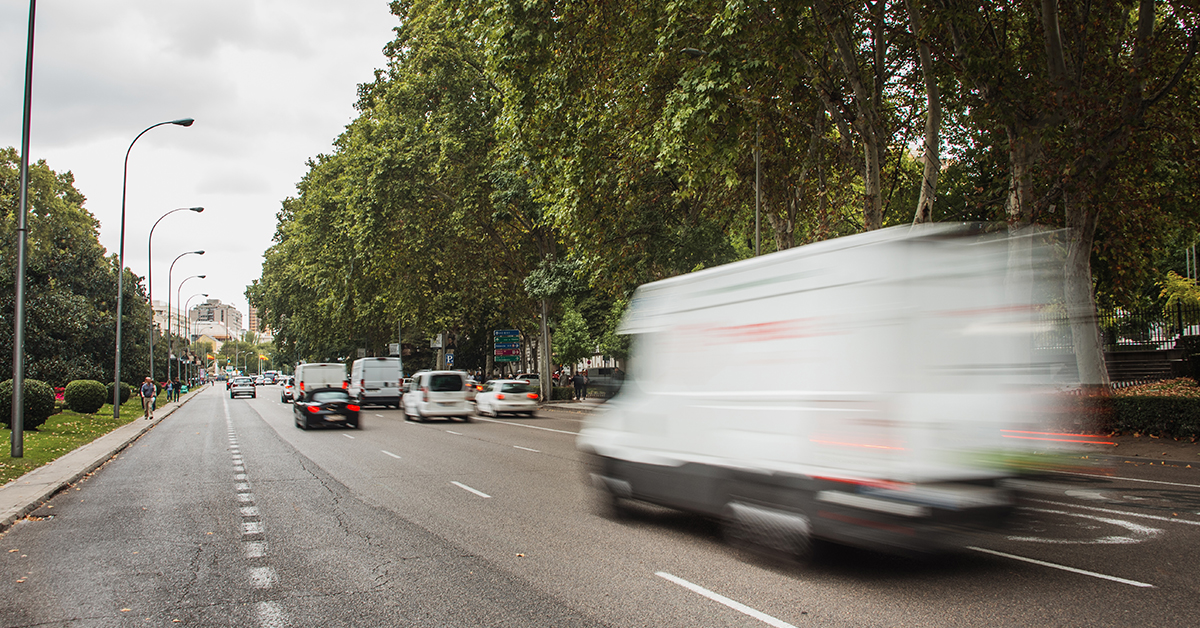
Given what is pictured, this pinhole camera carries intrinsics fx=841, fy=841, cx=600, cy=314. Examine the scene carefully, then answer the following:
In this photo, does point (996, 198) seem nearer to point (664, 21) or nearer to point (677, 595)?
point (664, 21)

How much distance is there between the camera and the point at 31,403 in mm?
22594

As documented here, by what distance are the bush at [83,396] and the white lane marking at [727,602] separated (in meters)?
33.0

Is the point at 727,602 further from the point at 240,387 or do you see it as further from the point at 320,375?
the point at 240,387

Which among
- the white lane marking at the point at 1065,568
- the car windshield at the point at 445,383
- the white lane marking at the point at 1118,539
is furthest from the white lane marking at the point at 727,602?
the car windshield at the point at 445,383

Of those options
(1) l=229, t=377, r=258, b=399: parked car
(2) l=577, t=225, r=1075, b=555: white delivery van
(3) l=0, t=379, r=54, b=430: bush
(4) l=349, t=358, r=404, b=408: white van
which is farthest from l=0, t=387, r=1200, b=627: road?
(1) l=229, t=377, r=258, b=399: parked car

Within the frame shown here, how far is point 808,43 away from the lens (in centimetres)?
1955

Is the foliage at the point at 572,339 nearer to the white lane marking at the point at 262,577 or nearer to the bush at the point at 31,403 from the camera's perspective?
the bush at the point at 31,403

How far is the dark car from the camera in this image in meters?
24.4

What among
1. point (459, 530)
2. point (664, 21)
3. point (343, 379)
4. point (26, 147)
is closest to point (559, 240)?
point (343, 379)

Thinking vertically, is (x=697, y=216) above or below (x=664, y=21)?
below

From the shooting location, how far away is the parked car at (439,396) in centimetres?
2812

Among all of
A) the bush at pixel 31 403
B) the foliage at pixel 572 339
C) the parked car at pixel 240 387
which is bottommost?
the parked car at pixel 240 387

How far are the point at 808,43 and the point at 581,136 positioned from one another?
635 centimetres

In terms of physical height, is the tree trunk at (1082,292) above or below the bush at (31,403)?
above
